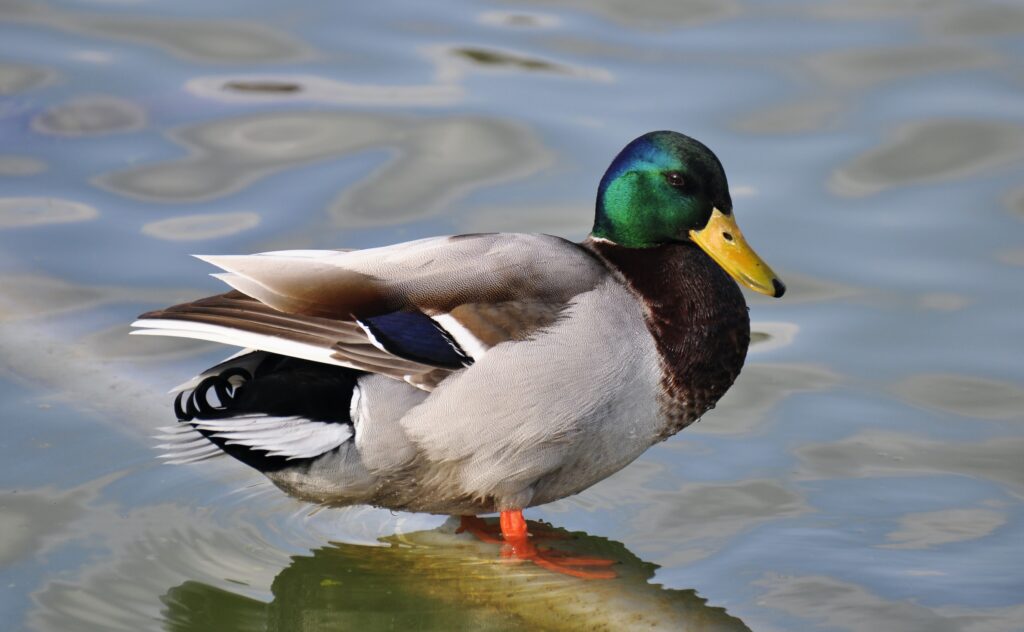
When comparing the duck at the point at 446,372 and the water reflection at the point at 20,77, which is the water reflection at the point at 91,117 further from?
the duck at the point at 446,372

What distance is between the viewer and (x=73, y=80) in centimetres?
819

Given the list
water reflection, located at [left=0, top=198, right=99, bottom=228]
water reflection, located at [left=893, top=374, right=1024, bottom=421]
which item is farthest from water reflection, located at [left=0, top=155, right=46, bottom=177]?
water reflection, located at [left=893, top=374, right=1024, bottom=421]

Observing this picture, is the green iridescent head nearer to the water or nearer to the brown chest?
the brown chest

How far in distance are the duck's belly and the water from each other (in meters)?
0.31

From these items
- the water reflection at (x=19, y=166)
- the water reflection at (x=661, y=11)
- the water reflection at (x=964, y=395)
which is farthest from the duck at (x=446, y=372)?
the water reflection at (x=661, y=11)

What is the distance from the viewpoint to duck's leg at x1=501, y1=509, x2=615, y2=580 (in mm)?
4719

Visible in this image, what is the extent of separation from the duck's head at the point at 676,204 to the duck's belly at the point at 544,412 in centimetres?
34

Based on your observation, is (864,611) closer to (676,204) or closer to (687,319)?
(687,319)

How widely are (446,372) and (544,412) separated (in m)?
0.29

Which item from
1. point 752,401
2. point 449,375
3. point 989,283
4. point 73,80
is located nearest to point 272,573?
point 449,375

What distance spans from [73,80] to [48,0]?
117 centimetres

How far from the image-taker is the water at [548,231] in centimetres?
461

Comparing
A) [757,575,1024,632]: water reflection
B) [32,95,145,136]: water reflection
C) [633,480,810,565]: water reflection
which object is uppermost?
[32,95,145,136]: water reflection

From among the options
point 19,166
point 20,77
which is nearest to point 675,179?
point 19,166
